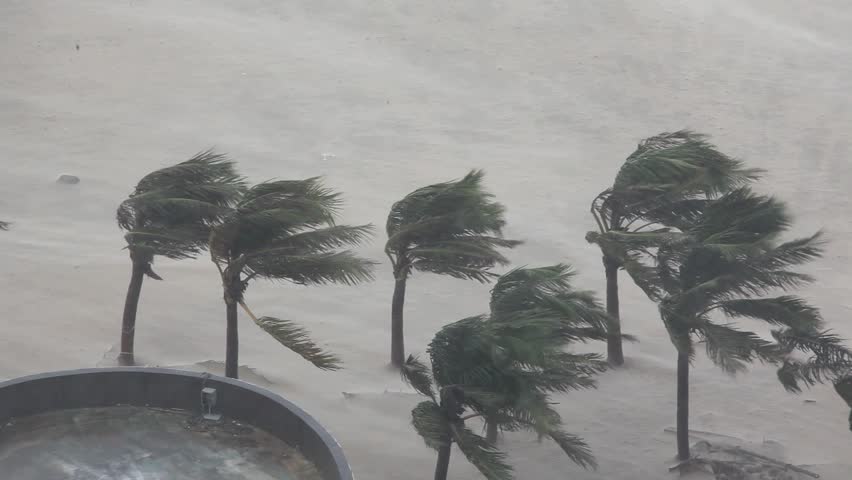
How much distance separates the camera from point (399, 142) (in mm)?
33344

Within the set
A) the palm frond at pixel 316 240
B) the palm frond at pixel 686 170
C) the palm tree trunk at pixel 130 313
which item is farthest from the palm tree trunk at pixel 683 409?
the palm tree trunk at pixel 130 313

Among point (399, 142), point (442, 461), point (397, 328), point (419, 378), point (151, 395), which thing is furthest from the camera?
point (399, 142)

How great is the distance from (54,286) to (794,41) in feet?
105

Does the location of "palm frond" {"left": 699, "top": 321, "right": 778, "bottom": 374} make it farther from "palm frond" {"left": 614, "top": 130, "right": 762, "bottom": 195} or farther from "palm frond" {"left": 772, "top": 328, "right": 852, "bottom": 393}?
"palm frond" {"left": 614, "top": 130, "right": 762, "bottom": 195}

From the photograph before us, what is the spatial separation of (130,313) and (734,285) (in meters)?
10.0

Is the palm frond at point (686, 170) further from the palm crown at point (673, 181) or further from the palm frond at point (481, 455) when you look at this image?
the palm frond at point (481, 455)

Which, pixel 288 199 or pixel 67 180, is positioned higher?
pixel 288 199

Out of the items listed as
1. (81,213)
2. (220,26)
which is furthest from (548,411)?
(220,26)

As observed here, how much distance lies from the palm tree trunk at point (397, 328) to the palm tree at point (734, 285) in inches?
162

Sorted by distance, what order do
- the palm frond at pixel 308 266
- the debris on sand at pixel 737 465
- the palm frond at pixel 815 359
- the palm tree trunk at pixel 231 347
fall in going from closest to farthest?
1. the palm frond at pixel 815 359
2. the palm frond at pixel 308 266
3. the palm tree trunk at pixel 231 347
4. the debris on sand at pixel 737 465

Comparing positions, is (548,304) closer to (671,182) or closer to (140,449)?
(671,182)

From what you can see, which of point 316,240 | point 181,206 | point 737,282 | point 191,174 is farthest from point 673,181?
point 181,206

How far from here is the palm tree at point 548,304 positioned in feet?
48.7

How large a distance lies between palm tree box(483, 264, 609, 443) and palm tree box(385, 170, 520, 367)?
246 centimetres
